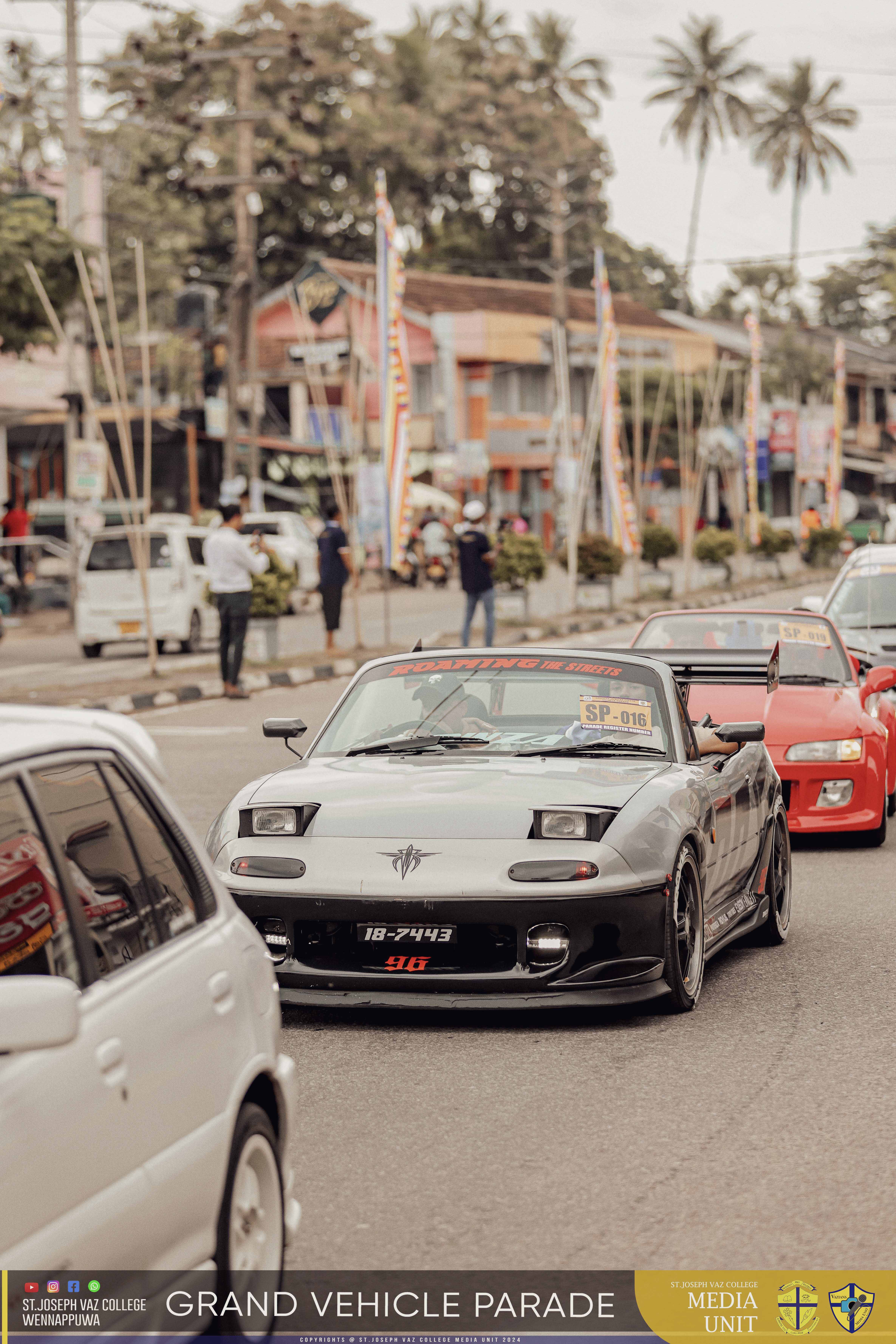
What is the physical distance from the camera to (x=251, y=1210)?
373 centimetres

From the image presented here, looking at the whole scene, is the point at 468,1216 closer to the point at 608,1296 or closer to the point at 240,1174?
the point at 608,1296

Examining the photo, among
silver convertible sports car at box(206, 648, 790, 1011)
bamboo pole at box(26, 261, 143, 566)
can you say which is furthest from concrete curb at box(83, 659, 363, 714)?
silver convertible sports car at box(206, 648, 790, 1011)

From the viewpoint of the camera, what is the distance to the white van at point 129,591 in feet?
89.0

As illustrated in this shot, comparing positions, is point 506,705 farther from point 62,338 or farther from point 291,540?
point 291,540

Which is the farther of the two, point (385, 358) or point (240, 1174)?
point (385, 358)

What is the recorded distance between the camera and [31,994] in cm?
285

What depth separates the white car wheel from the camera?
355 centimetres

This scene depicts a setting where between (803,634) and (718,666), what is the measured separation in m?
1.69

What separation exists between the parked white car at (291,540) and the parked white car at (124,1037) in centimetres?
3372

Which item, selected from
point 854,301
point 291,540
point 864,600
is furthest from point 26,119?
point 854,301

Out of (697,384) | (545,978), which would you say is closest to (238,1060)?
(545,978)

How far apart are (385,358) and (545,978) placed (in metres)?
18.7

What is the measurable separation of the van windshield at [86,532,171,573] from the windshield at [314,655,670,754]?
64.7ft

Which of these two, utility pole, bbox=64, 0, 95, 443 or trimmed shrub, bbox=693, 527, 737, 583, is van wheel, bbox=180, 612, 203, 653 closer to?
utility pole, bbox=64, 0, 95, 443
